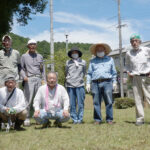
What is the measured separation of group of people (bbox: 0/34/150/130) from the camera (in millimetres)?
5988

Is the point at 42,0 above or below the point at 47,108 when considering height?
above

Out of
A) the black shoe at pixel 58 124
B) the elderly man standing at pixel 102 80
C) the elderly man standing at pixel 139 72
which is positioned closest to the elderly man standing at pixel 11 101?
the black shoe at pixel 58 124

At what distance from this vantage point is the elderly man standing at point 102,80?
22.3 ft

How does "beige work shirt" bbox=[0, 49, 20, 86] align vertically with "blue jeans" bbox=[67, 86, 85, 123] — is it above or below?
above

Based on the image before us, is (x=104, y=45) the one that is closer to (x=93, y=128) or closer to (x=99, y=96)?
(x=99, y=96)

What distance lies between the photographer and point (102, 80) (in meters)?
6.84

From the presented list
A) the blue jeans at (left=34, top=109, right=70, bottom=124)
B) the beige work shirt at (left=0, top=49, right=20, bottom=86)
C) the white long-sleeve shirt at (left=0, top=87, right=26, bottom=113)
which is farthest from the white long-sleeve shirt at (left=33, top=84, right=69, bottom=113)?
the beige work shirt at (left=0, top=49, right=20, bottom=86)

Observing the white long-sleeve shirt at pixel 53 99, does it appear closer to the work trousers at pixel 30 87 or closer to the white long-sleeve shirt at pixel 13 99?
the white long-sleeve shirt at pixel 13 99

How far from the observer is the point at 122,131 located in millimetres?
5488

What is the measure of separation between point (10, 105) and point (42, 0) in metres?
9.31

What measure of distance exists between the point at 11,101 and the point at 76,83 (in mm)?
1901

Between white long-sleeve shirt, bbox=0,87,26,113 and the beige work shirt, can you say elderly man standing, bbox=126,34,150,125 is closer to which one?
white long-sleeve shirt, bbox=0,87,26,113

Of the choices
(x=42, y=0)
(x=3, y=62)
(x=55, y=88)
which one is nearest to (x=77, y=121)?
(x=55, y=88)

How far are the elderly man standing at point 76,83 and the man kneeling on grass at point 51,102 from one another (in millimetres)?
983
